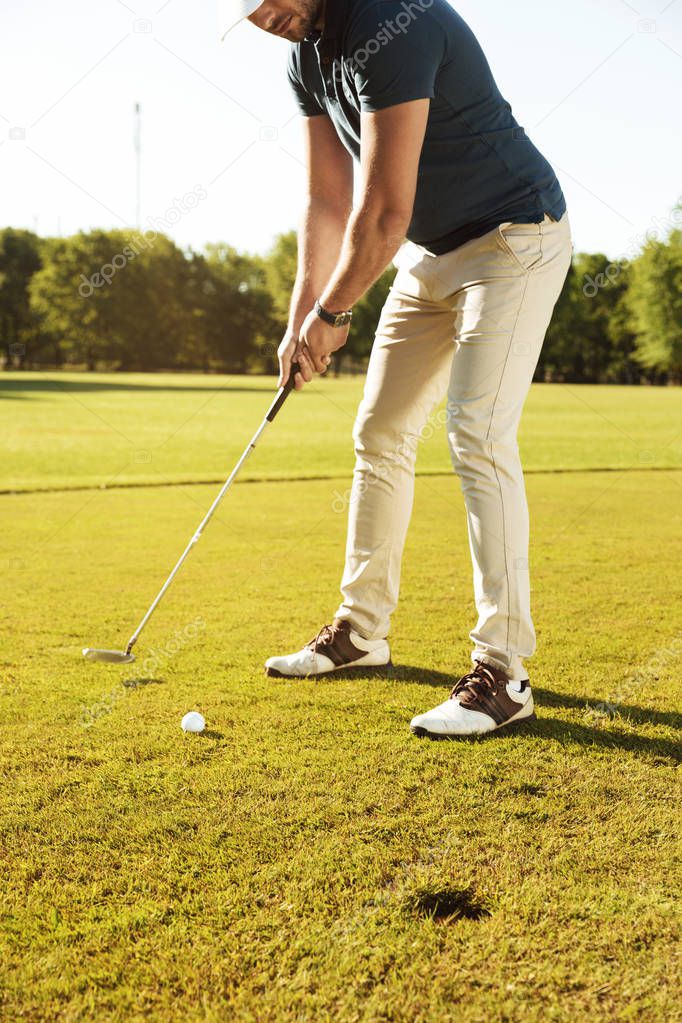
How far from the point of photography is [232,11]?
2979mm

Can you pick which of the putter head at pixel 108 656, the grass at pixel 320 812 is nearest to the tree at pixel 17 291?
the grass at pixel 320 812

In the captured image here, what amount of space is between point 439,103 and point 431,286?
631 millimetres

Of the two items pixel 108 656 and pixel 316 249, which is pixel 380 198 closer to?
pixel 316 249

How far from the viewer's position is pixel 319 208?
379 centimetres

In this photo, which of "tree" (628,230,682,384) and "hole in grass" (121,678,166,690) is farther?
"tree" (628,230,682,384)

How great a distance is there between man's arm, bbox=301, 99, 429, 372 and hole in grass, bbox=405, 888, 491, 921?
1.99 metres

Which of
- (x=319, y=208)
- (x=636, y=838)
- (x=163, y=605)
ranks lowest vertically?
(x=163, y=605)

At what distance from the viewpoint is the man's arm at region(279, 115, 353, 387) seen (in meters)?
3.68

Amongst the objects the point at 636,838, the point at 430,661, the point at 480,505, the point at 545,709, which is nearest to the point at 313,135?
the point at 480,505

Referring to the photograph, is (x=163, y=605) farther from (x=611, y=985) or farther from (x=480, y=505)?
(x=611, y=985)

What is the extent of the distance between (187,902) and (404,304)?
240 cm

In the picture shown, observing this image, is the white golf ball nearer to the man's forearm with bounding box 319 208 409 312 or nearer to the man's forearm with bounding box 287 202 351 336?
the man's forearm with bounding box 319 208 409 312

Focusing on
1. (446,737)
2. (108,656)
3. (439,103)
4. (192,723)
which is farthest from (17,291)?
(446,737)

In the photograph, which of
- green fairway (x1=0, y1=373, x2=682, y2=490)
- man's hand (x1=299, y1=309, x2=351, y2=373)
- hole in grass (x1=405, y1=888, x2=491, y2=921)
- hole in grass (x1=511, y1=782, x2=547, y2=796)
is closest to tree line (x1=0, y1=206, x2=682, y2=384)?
green fairway (x1=0, y1=373, x2=682, y2=490)
